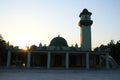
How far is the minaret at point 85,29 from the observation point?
4325 cm

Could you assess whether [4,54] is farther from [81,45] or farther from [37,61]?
[81,45]

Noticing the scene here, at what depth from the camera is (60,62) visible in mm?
43500

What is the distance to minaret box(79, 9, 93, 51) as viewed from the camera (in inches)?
1703

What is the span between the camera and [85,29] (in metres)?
43.8
